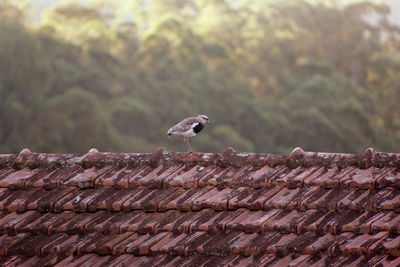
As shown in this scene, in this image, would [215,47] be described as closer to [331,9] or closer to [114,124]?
[114,124]

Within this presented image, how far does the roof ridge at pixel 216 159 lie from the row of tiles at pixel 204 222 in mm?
538

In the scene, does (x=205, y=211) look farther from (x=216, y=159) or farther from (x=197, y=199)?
(x=216, y=159)

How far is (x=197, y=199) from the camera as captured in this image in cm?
524

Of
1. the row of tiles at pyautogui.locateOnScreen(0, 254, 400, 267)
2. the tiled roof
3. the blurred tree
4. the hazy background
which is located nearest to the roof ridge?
the tiled roof

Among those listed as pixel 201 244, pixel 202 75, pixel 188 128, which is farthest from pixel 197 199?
pixel 202 75

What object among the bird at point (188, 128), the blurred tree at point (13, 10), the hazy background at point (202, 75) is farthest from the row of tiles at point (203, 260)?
the blurred tree at point (13, 10)

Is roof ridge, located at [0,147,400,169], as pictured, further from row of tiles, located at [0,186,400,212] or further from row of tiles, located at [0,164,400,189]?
row of tiles, located at [0,186,400,212]

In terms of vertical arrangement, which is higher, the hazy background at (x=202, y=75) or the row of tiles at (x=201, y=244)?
the hazy background at (x=202, y=75)

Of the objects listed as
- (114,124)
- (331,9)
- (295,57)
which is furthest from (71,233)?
(331,9)

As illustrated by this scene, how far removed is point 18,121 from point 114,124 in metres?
7.06

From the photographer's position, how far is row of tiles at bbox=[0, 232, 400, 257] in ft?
14.7

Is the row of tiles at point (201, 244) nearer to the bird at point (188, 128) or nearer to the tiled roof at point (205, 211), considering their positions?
the tiled roof at point (205, 211)

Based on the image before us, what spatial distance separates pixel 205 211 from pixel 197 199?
0.39 feet

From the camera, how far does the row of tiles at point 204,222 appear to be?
4.67m
